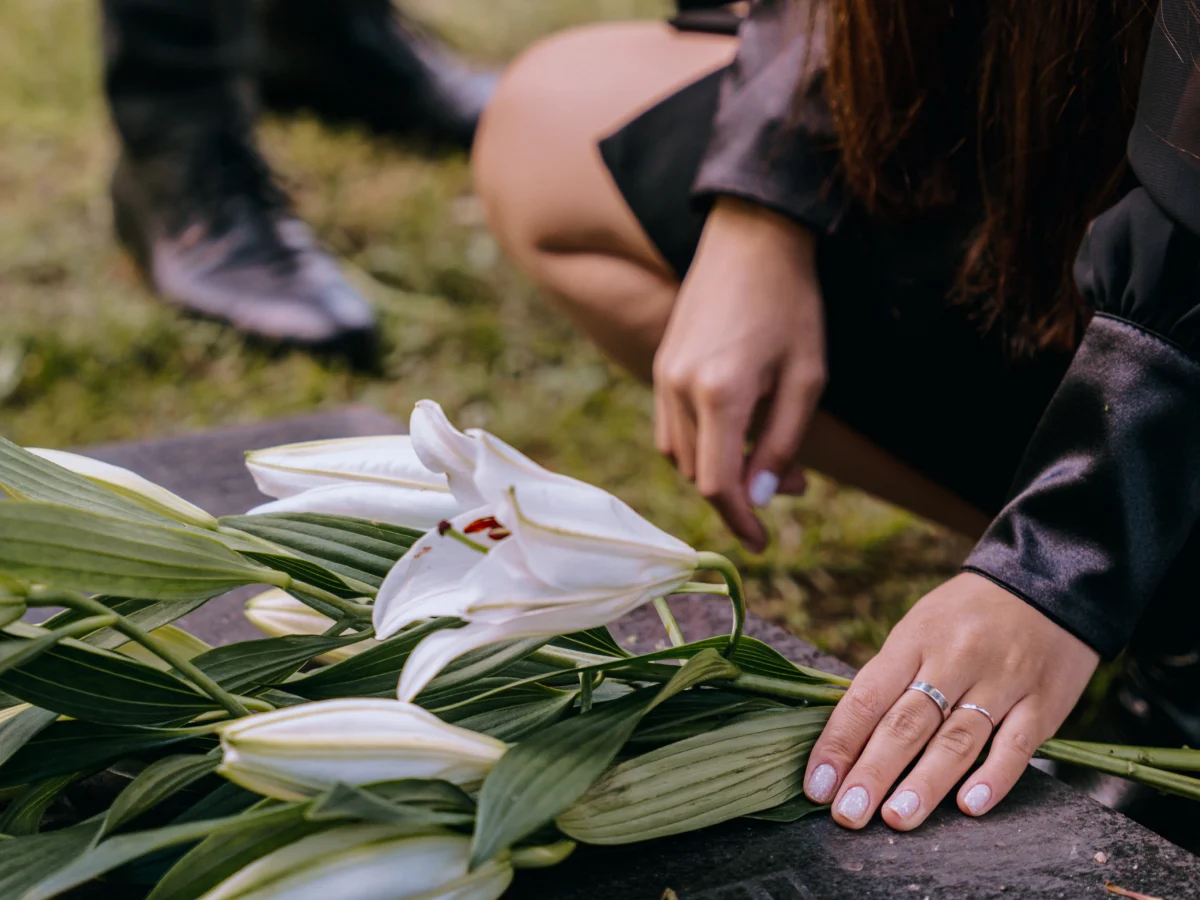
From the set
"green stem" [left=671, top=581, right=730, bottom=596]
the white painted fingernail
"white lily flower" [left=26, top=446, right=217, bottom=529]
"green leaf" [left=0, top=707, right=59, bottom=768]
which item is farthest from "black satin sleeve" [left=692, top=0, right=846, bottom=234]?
"green leaf" [left=0, top=707, right=59, bottom=768]

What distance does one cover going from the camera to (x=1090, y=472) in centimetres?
66

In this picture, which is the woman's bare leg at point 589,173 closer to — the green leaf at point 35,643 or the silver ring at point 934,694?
the silver ring at point 934,694

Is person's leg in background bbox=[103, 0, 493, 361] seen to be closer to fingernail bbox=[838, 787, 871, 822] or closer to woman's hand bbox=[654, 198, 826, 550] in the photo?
woman's hand bbox=[654, 198, 826, 550]

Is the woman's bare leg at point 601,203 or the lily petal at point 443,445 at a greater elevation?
the lily petal at point 443,445

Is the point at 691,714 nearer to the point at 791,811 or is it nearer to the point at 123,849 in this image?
the point at 791,811

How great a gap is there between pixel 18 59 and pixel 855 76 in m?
2.97

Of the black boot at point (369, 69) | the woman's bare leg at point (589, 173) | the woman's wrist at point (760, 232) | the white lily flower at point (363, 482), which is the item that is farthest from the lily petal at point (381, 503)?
the black boot at point (369, 69)

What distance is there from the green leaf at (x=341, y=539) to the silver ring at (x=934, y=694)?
267 millimetres

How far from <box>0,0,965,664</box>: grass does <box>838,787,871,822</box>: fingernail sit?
2.33 feet

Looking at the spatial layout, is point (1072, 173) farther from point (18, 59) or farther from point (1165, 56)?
point (18, 59)

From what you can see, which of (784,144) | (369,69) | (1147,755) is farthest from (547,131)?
(369,69)

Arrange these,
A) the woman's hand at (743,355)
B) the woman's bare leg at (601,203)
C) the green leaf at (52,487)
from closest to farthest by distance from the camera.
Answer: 1. the green leaf at (52,487)
2. the woman's hand at (743,355)
3. the woman's bare leg at (601,203)

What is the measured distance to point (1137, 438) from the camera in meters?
0.65

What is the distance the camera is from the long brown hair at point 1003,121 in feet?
2.52
